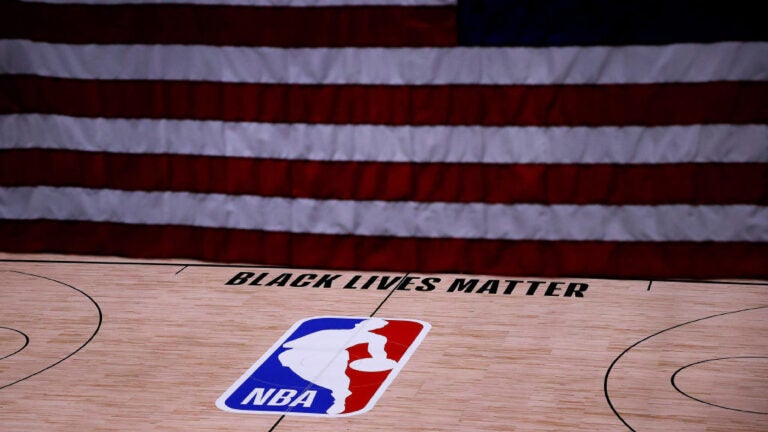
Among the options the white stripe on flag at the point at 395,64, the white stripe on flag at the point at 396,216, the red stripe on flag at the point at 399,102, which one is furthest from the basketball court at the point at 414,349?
the white stripe on flag at the point at 395,64

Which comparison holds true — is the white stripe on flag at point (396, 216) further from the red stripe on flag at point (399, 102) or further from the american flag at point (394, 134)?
the red stripe on flag at point (399, 102)

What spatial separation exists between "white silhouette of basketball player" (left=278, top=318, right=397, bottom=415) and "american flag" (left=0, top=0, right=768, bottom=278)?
97 centimetres

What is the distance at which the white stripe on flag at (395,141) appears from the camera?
5.09m

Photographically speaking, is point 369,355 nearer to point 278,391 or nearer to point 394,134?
point 278,391

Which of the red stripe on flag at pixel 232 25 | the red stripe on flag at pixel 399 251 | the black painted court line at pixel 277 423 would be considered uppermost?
the red stripe on flag at pixel 232 25

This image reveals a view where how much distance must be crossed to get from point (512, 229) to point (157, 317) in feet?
5.59

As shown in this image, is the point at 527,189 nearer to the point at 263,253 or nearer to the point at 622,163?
the point at 622,163

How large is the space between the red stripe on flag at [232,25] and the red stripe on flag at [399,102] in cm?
22

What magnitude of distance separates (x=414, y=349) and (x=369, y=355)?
Answer: 0.65 feet

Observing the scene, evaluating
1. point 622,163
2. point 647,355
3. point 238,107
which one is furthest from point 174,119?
point 647,355

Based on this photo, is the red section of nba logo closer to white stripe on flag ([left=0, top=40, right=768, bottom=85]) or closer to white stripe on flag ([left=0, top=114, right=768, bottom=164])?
white stripe on flag ([left=0, top=114, right=768, bottom=164])

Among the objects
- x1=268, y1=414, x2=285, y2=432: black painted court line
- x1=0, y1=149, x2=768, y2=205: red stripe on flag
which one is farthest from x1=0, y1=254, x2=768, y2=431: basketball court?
x1=0, y1=149, x2=768, y2=205: red stripe on flag

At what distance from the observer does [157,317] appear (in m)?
4.81

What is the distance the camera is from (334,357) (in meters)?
4.25
